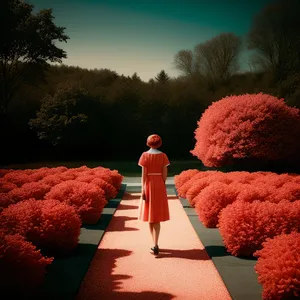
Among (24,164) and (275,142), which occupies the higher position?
(275,142)

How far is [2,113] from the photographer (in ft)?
83.0

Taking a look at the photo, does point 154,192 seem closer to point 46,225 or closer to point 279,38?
point 46,225

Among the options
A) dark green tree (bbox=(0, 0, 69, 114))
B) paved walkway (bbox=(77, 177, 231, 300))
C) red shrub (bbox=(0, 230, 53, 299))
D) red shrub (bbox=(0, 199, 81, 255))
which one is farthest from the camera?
dark green tree (bbox=(0, 0, 69, 114))

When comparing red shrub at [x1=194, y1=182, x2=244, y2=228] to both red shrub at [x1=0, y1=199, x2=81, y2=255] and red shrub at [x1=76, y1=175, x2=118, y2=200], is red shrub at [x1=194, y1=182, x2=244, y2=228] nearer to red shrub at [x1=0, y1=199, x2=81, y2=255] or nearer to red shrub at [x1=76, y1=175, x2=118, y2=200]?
red shrub at [x1=0, y1=199, x2=81, y2=255]

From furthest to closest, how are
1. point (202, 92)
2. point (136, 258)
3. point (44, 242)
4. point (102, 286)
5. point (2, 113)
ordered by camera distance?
point (202, 92), point (2, 113), point (136, 258), point (44, 242), point (102, 286)

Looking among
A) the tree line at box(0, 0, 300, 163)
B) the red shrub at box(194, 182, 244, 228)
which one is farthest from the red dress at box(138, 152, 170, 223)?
the tree line at box(0, 0, 300, 163)

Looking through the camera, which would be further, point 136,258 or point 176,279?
point 136,258

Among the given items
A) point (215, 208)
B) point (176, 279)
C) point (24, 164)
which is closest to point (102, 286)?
point (176, 279)

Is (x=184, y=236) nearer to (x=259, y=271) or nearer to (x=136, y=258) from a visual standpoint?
(x=136, y=258)

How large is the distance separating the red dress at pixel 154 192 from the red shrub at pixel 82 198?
1.95m

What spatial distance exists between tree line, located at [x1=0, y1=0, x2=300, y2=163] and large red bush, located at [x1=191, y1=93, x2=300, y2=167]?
846 centimetres

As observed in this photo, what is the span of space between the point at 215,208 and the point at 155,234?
1.85m

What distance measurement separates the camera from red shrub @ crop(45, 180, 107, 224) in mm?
7027

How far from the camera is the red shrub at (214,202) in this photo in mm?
6793
